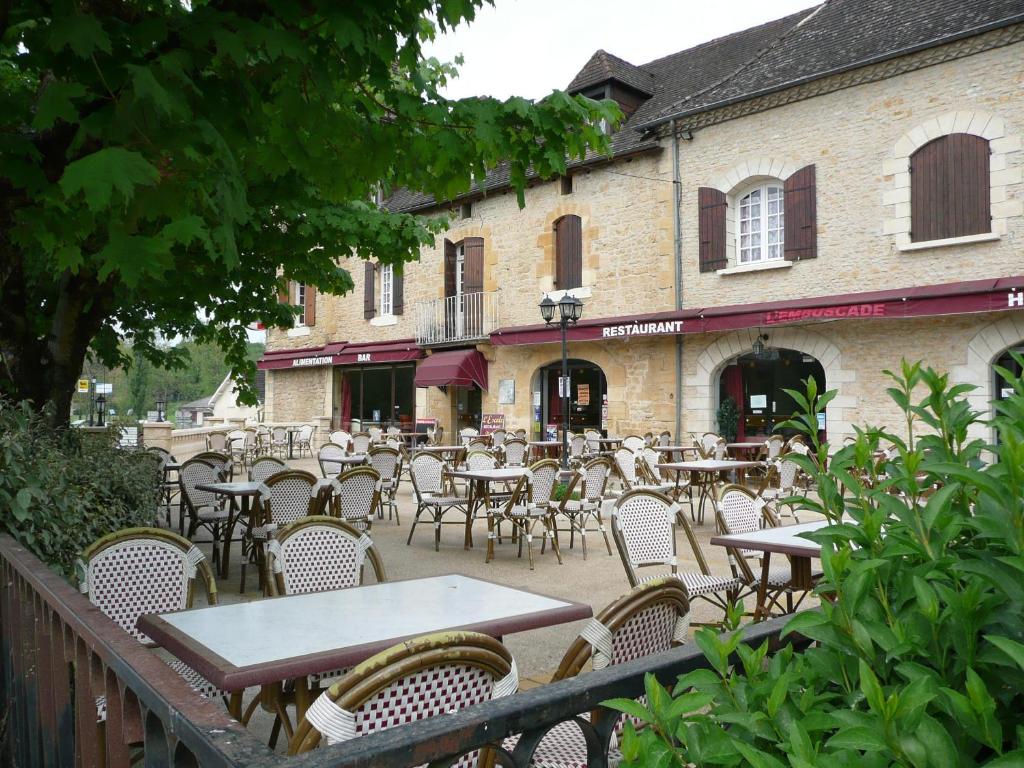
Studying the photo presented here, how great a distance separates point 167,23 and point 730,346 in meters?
12.3

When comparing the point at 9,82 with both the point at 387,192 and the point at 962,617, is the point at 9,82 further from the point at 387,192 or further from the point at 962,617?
the point at 962,617

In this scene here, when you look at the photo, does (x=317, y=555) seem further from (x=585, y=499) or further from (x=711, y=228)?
(x=711, y=228)

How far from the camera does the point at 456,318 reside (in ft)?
60.8

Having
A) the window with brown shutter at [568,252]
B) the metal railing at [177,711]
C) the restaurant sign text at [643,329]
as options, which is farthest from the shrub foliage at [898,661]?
the window with brown shutter at [568,252]

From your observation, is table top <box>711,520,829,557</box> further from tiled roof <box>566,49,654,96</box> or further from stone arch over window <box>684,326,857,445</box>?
tiled roof <box>566,49,654,96</box>

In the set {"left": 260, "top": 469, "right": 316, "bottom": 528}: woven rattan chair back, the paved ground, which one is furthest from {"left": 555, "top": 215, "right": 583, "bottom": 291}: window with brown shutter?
{"left": 260, "top": 469, "right": 316, "bottom": 528}: woven rattan chair back

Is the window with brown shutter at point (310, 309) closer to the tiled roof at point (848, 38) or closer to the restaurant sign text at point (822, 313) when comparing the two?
the tiled roof at point (848, 38)

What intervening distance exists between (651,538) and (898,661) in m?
3.73

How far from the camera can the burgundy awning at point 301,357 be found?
21359 mm

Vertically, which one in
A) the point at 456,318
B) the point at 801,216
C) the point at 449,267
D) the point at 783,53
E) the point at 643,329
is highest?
the point at 783,53

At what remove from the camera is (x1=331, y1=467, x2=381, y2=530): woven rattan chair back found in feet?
21.9

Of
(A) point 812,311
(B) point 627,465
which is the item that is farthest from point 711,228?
(B) point 627,465

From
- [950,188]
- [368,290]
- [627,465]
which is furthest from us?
[368,290]

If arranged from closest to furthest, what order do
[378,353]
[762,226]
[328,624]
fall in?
[328,624] < [762,226] < [378,353]
